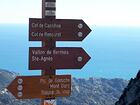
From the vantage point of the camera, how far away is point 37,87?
12.6 metres

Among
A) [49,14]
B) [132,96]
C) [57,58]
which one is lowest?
[132,96]

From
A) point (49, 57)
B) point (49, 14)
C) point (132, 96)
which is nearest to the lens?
point (49, 14)

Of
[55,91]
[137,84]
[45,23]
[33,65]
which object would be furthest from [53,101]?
[137,84]

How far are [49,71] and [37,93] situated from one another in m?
0.60

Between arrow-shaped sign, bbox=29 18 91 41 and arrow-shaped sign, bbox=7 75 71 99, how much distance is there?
972mm

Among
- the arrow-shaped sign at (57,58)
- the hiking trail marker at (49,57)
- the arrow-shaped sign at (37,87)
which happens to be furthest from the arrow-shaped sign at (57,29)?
the arrow-shaped sign at (37,87)

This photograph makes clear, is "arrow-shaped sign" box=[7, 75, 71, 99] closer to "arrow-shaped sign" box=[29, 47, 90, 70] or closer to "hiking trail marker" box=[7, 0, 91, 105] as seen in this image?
"hiking trail marker" box=[7, 0, 91, 105]

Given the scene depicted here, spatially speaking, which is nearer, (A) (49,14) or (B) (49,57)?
(A) (49,14)

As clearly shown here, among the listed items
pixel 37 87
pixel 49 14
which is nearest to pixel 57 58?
pixel 37 87

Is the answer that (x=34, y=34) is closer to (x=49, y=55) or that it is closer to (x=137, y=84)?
(x=49, y=55)

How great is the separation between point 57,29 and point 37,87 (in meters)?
1.48

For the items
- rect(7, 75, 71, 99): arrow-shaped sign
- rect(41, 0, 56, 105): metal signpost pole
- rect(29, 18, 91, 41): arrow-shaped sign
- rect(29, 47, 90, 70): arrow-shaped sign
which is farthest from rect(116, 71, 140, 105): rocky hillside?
rect(41, 0, 56, 105): metal signpost pole

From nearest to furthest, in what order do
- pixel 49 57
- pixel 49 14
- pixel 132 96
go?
pixel 49 14
pixel 49 57
pixel 132 96

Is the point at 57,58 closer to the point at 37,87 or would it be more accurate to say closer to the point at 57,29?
the point at 57,29
